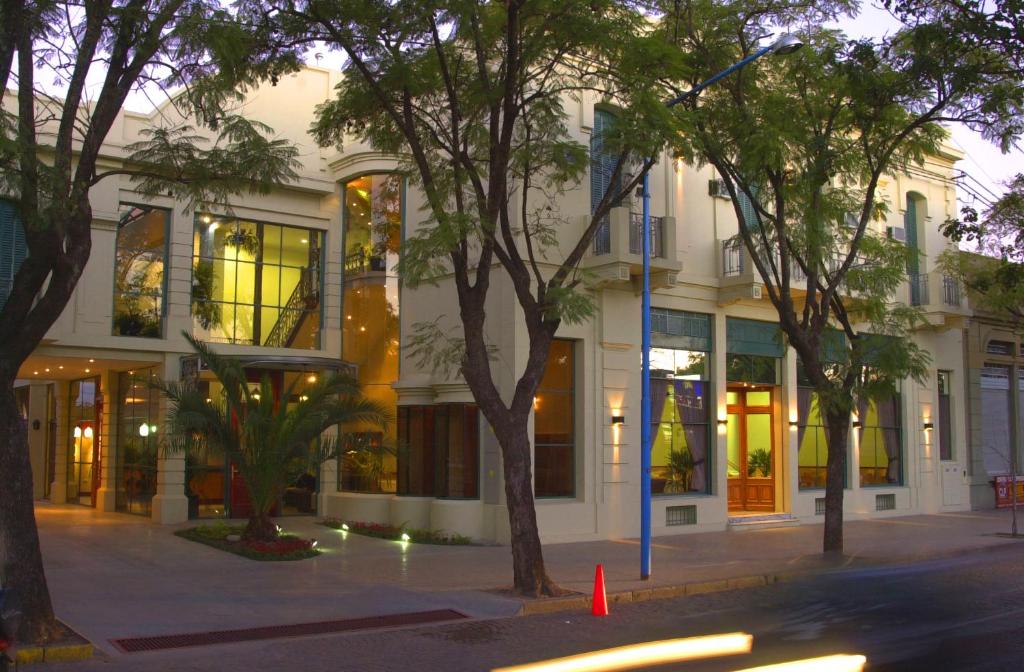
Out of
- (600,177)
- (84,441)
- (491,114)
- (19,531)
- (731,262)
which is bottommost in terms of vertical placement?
(19,531)

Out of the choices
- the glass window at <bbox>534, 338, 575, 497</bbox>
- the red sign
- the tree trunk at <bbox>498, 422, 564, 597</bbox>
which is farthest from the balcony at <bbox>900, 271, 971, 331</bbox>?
the tree trunk at <bbox>498, 422, 564, 597</bbox>

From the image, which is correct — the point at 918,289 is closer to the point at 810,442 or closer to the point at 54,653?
the point at 810,442

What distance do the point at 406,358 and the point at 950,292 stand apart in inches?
658

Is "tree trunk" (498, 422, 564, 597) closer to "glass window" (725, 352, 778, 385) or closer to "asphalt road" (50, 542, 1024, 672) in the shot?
"asphalt road" (50, 542, 1024, 672)

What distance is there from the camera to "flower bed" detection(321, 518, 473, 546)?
60.4ft

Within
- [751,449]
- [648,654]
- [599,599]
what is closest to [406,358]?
[599,599]

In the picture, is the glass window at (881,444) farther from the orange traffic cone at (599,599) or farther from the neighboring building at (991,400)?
the orange traffic cone at (599,599)

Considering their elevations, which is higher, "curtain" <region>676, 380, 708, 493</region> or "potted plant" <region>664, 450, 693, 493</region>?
"curtain" <region>676, 380, 708, 493</region>

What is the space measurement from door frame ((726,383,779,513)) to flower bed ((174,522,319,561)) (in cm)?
1104

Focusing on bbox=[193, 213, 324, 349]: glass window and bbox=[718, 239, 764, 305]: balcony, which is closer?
bbox=[718, 239, 764, 305]: balcony

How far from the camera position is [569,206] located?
19.6m

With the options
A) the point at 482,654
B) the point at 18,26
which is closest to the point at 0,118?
the point at 18,26

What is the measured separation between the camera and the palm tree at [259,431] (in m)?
17.0

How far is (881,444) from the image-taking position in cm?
2645
